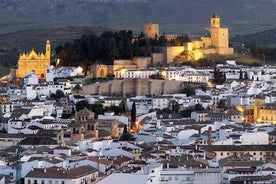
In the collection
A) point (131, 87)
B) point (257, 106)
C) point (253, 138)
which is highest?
point (131, 87)

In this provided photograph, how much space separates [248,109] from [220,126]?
267 inches

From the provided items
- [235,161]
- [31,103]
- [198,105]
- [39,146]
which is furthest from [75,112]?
[235,161]

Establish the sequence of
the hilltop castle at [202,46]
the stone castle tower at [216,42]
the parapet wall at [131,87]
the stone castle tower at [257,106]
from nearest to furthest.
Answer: the stone castle tower at [257,106]
the parapet wall at [131,87]
the hilltop castle at [202,46]
the stone castle tower at [216,42]

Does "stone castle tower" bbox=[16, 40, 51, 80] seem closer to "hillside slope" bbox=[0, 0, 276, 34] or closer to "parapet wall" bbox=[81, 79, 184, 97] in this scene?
"parapet wall" bbox=[81, 79, 184, 97]

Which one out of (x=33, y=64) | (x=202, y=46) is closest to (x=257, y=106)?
(x=33, y=64)

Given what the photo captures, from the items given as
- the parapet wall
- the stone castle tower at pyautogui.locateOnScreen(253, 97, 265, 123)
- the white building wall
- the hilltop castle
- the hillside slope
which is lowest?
the white building wall

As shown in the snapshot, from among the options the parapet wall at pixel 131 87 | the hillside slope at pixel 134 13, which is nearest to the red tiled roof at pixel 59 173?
the parapet wall at pixel 131 87

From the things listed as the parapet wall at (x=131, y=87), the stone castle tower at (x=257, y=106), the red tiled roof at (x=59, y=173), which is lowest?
the red tiled roof at (x=59, y=173)

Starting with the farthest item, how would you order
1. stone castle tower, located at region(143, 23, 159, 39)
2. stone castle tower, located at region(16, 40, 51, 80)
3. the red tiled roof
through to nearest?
stone castle tower, located at region(143, 23, 159, 39), stone castle tower, located at region(16, 40, 51, 80), the red tiled roof

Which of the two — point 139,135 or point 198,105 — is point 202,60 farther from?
point 139,135

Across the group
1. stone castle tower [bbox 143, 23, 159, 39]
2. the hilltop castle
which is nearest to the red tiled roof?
the hilltop castle

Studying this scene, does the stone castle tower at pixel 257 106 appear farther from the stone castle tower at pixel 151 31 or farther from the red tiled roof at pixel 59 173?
the red tiled roof at pixel 59 173

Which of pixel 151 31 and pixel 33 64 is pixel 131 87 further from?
pixel 151 31

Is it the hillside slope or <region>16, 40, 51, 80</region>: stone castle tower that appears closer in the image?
<region>16, 40, 51, 80</region>: stone castle tower
